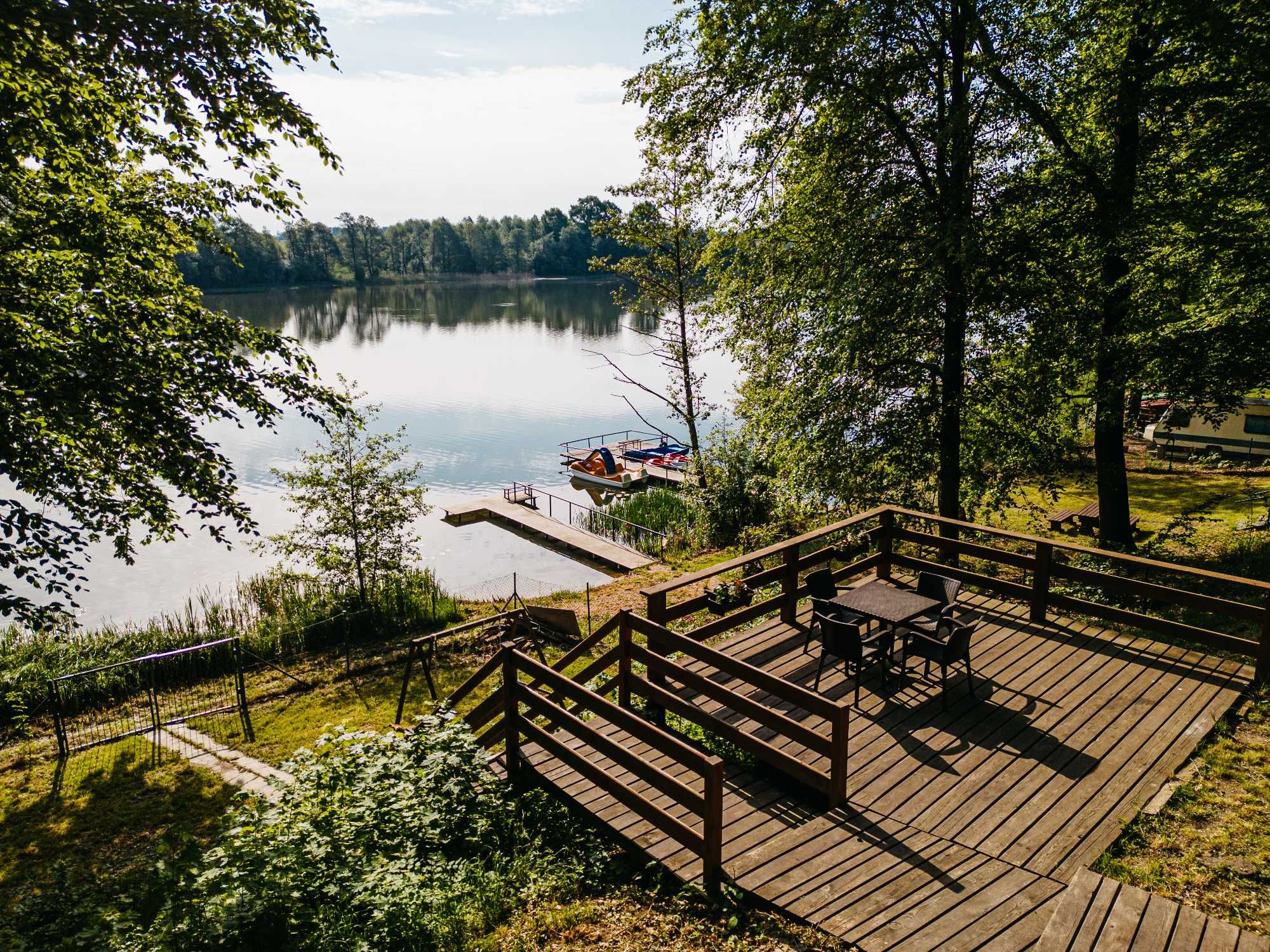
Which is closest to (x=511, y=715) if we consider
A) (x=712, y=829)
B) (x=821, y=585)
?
(x=712, y=829)

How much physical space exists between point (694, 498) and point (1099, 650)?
44.0 feet

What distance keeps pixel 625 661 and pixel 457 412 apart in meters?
39.1

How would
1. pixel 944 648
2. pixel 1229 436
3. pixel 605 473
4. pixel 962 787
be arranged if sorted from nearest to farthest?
pixel 962 787
pixel 944 648
pixel 1229 436
pixel 605 473

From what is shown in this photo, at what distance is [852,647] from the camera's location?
23.0ft

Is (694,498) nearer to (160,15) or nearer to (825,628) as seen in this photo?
(825,628)

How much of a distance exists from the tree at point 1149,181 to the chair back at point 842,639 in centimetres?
696

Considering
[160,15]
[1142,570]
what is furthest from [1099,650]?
[160,15]

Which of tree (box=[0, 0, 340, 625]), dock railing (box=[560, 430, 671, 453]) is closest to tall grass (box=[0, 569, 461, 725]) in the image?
tree (box=[0, 0, 340, 625])

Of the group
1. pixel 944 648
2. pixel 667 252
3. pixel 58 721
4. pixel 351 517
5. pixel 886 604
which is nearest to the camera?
pixel 944 648

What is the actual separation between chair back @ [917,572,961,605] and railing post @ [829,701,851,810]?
292cm

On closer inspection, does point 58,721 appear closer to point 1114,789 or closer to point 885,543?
point 885,543

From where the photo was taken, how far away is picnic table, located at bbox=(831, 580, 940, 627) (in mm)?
7504

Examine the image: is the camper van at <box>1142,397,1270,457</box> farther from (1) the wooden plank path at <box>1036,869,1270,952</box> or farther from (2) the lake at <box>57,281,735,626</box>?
(1) the wooden plank path at <box>1036,869,1270,952</box>

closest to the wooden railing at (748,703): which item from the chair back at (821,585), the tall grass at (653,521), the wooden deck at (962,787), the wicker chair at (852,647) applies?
the wooden deck at (962,787)
